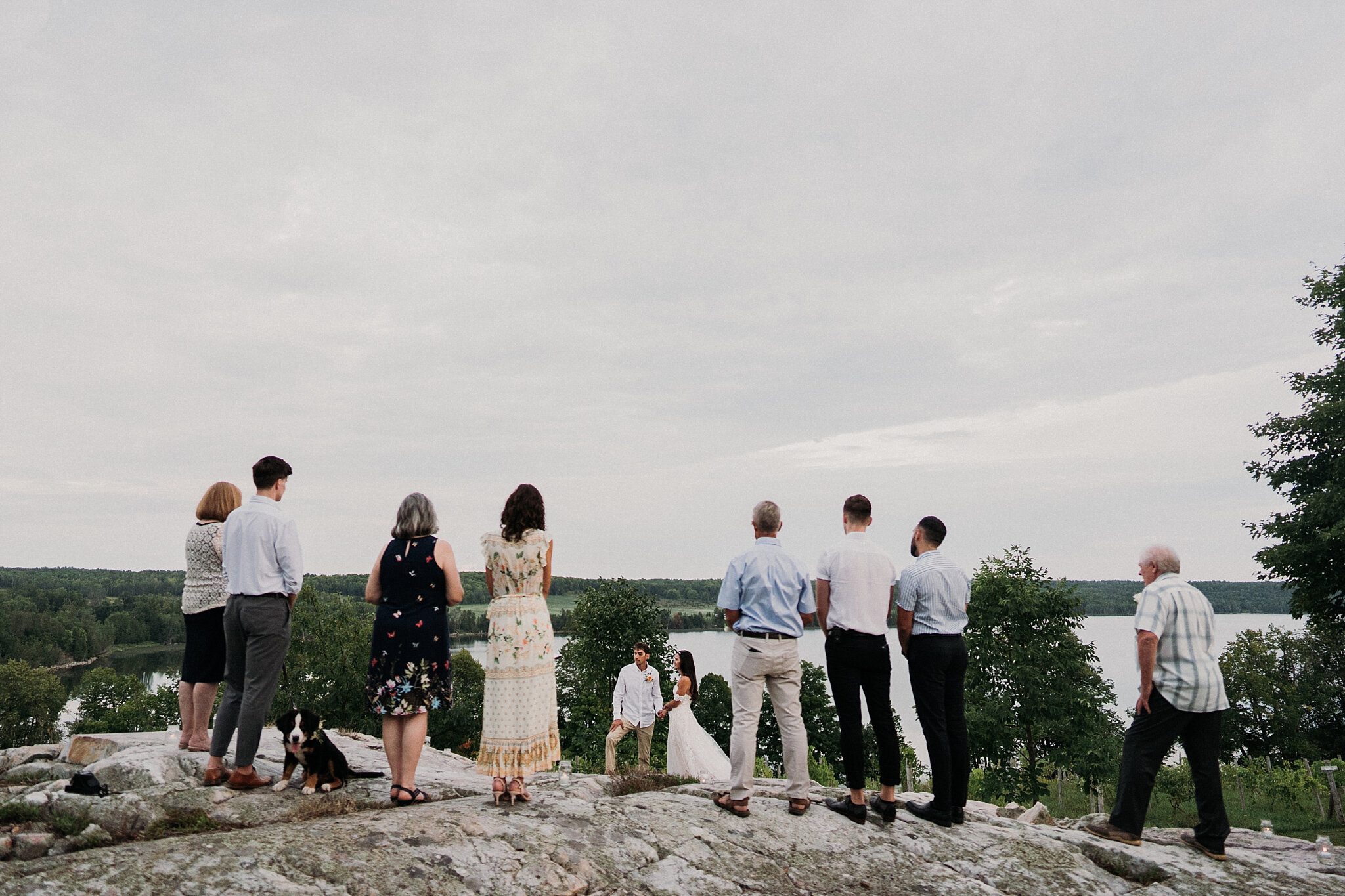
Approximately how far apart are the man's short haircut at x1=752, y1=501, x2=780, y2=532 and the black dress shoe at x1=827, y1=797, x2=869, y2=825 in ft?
8.51

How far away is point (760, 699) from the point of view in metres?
6.15

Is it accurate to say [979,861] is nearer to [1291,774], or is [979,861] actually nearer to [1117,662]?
[1291,774]

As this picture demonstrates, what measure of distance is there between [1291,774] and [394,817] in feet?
145

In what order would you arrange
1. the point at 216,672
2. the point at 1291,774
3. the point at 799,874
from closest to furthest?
the point at 799,874
the point at 216,672
the point at 1291,774

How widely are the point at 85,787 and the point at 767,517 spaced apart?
6028 mm

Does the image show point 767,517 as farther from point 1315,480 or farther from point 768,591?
point 1315,480

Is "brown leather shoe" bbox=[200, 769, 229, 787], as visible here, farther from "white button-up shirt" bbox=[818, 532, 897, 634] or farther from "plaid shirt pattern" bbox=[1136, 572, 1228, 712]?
"plaid shirt pattern" bbox=[1136, 572, 1228, 712]

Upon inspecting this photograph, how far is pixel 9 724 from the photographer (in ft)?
170

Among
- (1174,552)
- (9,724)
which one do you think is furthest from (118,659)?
(1174,552)

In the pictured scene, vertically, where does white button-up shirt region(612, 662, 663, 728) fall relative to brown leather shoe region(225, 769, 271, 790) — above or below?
below

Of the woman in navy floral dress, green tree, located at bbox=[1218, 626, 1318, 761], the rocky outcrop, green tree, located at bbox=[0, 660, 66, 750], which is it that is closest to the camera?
the rocky outcrop

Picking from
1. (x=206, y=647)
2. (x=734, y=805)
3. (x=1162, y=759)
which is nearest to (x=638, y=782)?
(x=734, y=805)

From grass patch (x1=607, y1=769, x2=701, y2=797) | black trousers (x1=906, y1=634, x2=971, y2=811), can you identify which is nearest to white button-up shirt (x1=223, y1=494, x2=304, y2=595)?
grass patch (x1=607, y1=769, x2=701, y2=797)

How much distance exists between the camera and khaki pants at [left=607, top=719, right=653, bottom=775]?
1072cm
